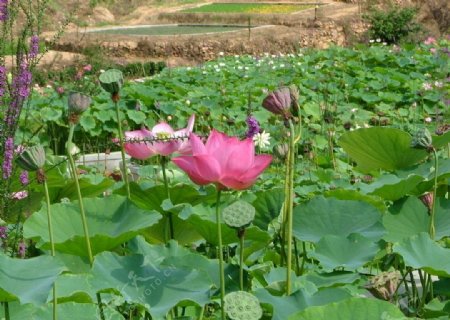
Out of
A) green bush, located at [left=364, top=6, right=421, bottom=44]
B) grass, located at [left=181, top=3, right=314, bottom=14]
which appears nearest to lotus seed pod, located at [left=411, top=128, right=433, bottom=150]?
green bush, located at [left=364, top=6, right=421, bottom=44]

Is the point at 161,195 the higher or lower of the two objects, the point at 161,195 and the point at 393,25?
the higher

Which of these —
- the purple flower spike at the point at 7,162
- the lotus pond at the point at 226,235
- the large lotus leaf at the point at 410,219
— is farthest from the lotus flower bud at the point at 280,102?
the purple flower spike at the point at 7,162

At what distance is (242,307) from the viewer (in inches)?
38.1

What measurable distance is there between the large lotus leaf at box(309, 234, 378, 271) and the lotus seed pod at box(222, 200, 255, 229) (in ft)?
0.90

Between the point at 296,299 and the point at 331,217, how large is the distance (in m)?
0.37

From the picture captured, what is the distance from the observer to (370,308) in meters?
0.99

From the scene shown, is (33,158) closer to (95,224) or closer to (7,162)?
(95,224)

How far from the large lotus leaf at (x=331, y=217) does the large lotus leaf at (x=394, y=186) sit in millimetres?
103

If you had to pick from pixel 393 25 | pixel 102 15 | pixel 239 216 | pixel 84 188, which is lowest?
pixel 102 15

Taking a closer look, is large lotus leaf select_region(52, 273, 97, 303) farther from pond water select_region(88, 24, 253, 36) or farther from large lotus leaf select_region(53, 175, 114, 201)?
pond water select_region(88, 24, 253, 36)

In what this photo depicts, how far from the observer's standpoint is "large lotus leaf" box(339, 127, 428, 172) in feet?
5.64

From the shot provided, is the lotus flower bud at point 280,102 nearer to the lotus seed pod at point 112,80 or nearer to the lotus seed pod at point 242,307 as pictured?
the lotus seed pod at point 112,80

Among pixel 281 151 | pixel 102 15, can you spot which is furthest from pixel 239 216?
pixel 102 15

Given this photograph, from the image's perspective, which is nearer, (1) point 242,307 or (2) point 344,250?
(1) point 242,307
